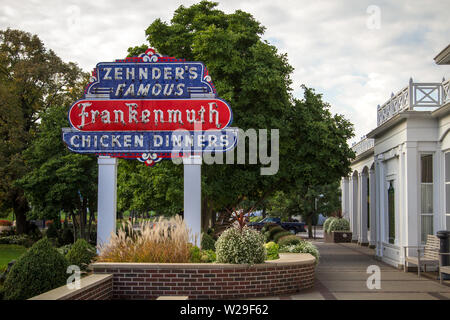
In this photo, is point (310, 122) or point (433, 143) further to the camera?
point (310, 122)

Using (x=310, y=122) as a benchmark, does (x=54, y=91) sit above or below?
above

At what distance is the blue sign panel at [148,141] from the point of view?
15.1 metres

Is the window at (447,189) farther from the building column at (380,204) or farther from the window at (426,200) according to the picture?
the building column at (380,204)

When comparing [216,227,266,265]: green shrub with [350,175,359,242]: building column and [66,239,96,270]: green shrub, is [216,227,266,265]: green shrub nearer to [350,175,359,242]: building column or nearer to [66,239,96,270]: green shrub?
[66,239,96,270]: green shrub

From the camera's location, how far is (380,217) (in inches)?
873

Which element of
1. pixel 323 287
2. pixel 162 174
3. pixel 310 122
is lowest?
pixel 323 287

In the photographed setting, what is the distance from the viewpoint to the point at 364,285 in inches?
562

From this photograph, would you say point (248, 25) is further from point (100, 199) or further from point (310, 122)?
point (100, 199)

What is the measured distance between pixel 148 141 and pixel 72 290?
7.49m

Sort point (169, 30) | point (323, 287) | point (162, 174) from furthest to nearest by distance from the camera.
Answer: point (169, 30)
point (162, 174)
point (323, 287)

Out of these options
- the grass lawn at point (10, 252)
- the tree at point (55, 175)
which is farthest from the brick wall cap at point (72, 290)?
the tree at point (55, 175)

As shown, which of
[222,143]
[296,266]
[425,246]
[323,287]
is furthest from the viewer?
[425,246]
